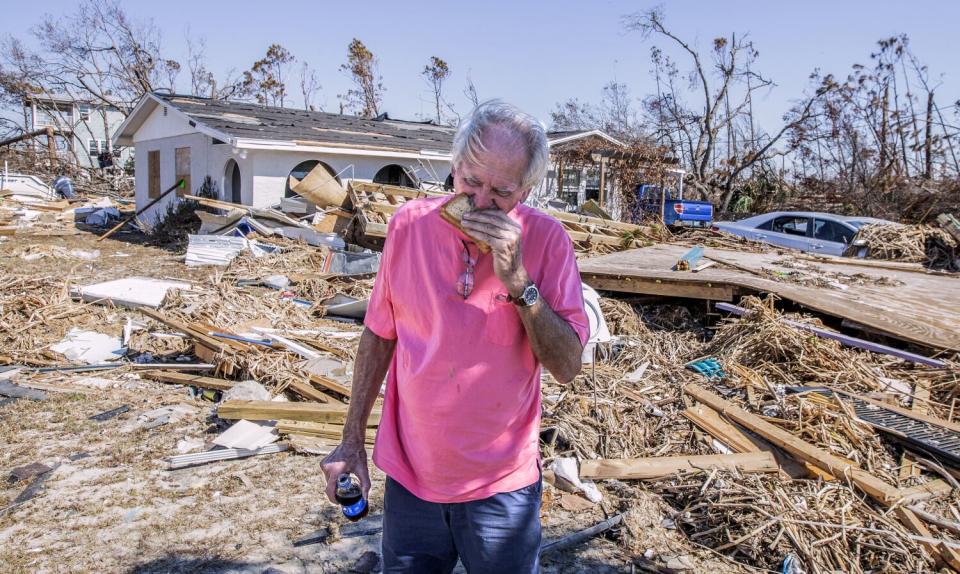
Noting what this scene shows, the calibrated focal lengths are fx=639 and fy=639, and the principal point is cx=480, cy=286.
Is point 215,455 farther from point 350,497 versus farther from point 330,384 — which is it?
point 350,497

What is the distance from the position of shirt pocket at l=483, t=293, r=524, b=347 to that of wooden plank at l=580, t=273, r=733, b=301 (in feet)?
18.8

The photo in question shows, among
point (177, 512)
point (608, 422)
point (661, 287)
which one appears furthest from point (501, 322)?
point (661, 287)

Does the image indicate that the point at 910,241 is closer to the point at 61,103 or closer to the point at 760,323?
the point at 760,323

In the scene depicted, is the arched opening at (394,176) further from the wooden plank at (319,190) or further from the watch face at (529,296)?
the watch face at (529,296)

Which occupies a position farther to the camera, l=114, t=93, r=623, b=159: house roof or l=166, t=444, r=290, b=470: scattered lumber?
l=114, t=93, r=623, b=159: house roof

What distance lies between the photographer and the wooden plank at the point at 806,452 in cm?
352

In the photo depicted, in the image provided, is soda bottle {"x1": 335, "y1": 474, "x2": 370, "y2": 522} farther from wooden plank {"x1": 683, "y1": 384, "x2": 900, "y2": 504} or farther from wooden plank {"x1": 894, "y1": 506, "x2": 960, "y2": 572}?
wooden plank {"x1": 683, "y1": 384, "x2": 900, "y2": 504}

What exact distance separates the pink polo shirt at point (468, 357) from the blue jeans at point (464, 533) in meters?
0.04

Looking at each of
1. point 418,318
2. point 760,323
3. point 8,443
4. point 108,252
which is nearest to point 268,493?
point 8,443

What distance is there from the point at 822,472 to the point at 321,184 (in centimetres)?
1239

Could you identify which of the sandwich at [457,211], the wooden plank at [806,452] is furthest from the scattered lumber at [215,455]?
the sandwich at [457,211]

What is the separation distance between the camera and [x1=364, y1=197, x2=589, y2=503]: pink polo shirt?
5.24 feet

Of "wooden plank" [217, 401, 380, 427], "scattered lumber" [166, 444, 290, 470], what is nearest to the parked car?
"wooden plank" [217, 401, 380, 427]

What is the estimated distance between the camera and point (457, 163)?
161 centimetres
